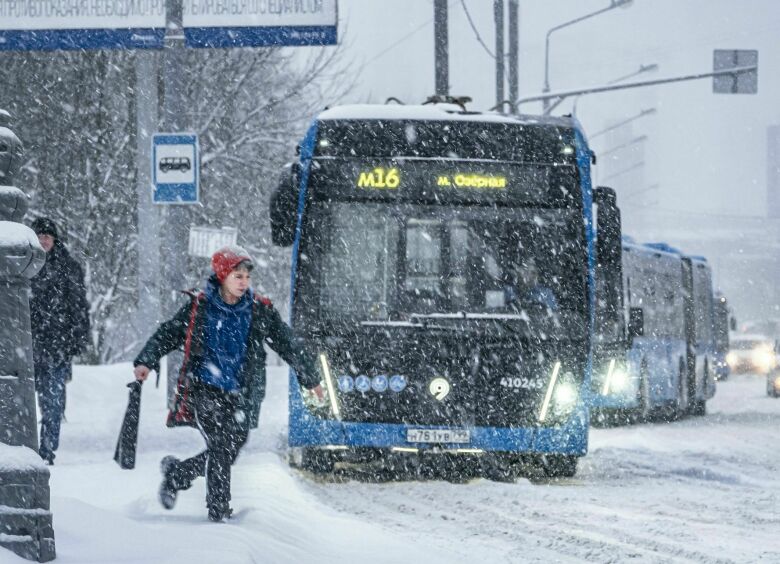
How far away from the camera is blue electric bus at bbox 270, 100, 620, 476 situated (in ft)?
43.2

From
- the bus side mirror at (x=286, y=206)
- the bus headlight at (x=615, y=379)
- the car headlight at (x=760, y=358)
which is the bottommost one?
the car headlight at (x=760, y=358)

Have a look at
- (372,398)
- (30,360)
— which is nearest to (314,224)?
(372,398)

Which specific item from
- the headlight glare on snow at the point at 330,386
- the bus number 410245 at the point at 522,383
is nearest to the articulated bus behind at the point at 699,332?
the bus number 410245 at the point at 522,383

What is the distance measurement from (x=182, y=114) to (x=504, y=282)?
16.1 ft

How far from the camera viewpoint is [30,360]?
254 inches

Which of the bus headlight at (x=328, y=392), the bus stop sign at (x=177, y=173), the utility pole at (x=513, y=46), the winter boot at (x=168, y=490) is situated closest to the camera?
the winter boot at (x=168, y=490)

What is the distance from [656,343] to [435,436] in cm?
1312

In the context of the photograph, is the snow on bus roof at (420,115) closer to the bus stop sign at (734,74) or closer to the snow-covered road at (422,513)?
the snow-covered road at (422,513)

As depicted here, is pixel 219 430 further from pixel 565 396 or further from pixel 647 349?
pixel 647 349

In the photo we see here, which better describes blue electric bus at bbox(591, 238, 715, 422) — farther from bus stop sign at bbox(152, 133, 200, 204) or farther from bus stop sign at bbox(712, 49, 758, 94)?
bus stop sign at bbox(152, 133, 200, 204)

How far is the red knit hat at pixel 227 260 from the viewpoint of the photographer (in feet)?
28.9

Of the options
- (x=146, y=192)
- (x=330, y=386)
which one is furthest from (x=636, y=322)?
(x=146, y=192)

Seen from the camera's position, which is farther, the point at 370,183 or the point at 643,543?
the point at 370,183

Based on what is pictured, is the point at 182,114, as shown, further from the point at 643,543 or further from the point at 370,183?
the point at 643,543
